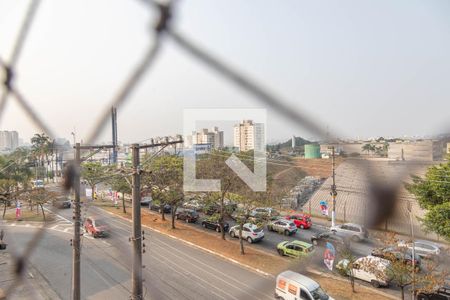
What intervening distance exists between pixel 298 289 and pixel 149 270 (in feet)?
12.8

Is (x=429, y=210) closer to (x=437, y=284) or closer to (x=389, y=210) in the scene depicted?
(x=437, y=284)

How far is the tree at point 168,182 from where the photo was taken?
41.6ft

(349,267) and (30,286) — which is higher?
(349,267)

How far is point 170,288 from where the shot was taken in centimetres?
802

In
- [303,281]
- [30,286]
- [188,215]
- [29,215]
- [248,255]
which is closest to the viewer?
[303,281]

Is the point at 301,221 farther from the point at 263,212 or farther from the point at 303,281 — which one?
the point at 303,281

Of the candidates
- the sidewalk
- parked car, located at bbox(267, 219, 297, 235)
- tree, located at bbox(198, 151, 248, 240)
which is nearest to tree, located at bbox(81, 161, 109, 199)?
the sidewalk

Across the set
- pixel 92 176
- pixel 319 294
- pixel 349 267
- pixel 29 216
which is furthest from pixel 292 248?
pixel 29 216

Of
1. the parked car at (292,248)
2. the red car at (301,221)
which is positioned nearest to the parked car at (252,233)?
the parked car at (292,248)

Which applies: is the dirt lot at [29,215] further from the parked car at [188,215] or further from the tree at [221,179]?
the tree at [221,179]

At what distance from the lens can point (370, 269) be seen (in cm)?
757

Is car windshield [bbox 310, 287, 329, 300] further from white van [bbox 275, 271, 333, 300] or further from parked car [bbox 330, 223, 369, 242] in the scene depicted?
parked car [bbox 330, 223, 369, 242]

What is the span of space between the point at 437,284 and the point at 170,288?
→ 211 inches

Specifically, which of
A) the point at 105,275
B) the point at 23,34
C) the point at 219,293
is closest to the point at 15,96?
the point at 23,34
